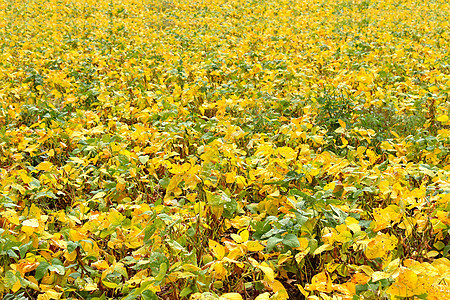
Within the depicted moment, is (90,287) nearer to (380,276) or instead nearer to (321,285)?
(321,285)

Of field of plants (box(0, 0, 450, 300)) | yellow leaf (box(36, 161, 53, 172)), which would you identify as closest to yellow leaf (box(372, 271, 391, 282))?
field of plants (box(0, 0, 450, 300))

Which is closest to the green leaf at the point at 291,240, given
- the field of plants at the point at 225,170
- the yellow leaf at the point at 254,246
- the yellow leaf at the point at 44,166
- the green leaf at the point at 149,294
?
the field of plants at the point at 225,170

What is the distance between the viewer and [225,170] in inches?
102

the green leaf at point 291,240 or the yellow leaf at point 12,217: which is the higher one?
the green leaf at point 291,240

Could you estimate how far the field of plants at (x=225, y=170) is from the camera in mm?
1650

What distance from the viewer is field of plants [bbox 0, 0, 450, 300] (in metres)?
1.65

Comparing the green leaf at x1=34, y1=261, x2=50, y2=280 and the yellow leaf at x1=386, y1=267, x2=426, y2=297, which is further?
the green leaf at x1=34, y1=261, x2=50, y2=280

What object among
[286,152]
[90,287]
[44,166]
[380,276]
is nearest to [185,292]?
[90,287]

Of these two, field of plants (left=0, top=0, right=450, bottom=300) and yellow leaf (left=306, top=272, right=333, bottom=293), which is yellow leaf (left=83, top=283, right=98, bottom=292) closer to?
Answer: field of plants (left=0, top=0, right=450, bottom=300)

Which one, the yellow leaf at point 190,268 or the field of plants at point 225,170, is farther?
the field of plants at point 225,170

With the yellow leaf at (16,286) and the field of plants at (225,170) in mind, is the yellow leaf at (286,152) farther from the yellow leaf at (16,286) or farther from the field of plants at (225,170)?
the yellow leaf at (16,286)

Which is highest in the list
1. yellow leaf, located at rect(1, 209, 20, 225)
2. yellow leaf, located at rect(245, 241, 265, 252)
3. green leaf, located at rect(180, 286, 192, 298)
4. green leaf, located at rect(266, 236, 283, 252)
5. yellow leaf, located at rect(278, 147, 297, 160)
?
yellow leaf, located at rect(278, 147, 297, 160)

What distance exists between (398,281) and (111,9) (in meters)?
9.09

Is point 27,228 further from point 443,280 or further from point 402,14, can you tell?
point 402,14
